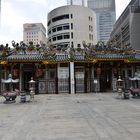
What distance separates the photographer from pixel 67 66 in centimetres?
2838

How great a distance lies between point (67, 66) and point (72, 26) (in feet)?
208

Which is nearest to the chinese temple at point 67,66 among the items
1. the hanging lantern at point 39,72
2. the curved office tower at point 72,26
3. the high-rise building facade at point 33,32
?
the hanging lantern at point 39,72

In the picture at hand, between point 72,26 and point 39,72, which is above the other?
point 72,26

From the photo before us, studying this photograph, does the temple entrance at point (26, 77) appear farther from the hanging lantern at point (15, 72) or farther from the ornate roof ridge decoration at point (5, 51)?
the ornate roof ridge decoration at point (5, 51)

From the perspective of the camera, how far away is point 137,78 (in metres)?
23.1

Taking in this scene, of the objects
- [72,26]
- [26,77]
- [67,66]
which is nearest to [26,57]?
[26,77]

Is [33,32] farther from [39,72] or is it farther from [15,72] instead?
[39,72]

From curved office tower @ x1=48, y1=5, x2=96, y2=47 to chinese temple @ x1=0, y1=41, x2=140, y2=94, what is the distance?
60139 mm

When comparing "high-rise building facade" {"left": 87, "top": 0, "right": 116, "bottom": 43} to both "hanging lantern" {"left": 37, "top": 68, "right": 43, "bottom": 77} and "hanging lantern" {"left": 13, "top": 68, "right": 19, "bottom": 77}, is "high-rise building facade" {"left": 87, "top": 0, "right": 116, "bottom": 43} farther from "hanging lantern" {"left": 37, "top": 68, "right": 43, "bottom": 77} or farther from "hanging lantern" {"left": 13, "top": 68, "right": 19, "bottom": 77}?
"hanging lantern" {"left": 13, "top": 68, "right": 19, "bottom": 77}

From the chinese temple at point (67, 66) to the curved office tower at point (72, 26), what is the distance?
60.1m

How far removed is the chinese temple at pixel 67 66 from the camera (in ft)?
89.5

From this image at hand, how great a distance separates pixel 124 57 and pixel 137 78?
16.6ft

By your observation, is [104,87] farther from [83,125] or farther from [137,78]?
[83,125]

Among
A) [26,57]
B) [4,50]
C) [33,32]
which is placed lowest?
[26,57]
